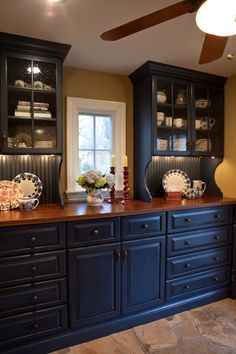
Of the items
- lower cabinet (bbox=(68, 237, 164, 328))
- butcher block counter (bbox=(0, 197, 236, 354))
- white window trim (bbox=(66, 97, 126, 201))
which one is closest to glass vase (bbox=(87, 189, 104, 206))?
butcher block counter (bbox=(0, 197, 236, 354))

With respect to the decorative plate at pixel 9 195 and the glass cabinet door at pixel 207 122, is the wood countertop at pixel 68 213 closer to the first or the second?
the decorative plate at pixel 9 195

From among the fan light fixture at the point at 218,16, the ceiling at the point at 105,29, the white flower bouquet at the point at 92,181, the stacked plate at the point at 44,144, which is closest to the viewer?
the fan light fixture at the point at 218,16

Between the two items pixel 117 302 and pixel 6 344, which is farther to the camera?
pixel 117 302

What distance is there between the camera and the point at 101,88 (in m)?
2.66

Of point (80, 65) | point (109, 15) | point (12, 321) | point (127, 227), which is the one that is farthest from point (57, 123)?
point (12, 321)

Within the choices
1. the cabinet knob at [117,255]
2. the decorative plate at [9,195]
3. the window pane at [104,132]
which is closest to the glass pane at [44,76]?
the window pane at [104,132]

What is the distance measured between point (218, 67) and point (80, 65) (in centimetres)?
139

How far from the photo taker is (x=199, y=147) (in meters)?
2.79

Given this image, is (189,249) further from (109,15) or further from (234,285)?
(109,15)

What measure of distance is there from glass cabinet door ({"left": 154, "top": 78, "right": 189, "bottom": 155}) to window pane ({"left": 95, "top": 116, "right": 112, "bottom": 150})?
551mm

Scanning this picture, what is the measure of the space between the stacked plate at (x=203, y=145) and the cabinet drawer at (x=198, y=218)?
705mm

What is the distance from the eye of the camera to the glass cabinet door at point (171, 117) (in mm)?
2551

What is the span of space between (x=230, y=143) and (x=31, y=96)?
2.15m

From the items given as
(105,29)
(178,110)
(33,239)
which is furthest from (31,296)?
(178,110)
